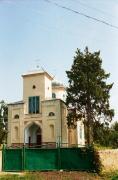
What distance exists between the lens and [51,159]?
61.4 feet

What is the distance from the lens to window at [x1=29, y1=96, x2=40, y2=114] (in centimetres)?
3888

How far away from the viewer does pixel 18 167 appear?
18844 mm

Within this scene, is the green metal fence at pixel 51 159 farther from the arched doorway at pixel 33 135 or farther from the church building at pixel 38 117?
the arched doorway at pixel 33 135

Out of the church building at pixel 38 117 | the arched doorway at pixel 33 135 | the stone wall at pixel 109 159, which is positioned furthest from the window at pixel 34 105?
the stone wall at pixel 109 159

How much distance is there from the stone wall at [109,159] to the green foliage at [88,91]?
573 inches

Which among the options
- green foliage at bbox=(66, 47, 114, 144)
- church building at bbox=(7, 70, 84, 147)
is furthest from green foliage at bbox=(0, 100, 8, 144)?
green foliage at bbox=(66, 47, 114, 144)

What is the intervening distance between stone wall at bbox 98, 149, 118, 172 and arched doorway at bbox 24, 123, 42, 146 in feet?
66.3

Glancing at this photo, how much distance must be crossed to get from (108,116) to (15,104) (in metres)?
12.6

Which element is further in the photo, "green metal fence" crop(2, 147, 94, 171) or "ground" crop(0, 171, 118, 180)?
"green metal fence" crop(2, 147, 94, 171)

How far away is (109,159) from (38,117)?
20248mm

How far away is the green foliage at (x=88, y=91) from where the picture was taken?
3462 cm

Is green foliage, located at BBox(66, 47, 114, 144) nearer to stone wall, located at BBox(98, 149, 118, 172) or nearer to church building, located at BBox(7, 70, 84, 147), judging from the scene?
church building, located at BBox(7, 70, 84, 147)

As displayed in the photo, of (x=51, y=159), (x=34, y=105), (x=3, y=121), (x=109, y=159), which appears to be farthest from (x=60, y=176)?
(x=3, y=121)

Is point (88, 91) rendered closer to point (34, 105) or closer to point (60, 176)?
point (34, 105)
